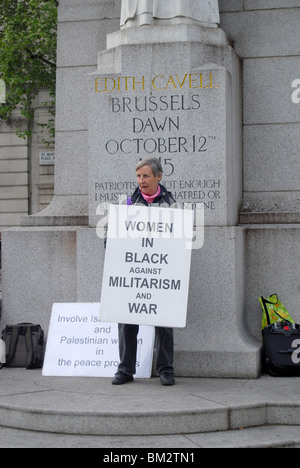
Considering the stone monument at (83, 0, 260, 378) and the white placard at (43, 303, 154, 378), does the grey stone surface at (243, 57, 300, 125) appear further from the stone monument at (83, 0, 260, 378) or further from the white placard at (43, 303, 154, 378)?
the white placard at (43, 303, 154, 378)

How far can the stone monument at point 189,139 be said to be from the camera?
7.57 m

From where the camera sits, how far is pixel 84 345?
764cm

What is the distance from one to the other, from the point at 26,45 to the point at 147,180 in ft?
47.3

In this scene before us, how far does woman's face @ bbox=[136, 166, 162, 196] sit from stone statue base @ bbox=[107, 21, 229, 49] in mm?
1731

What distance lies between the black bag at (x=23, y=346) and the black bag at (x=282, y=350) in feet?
7.48

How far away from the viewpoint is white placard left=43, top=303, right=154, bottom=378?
293 inches

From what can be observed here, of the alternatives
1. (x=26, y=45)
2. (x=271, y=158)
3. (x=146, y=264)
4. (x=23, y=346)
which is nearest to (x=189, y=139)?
(x=271, y=158)

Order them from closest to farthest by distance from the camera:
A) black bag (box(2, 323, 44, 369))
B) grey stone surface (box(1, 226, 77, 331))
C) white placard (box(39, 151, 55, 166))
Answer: black bag (box(2, 323, 44, 369)), grey stone surface (box(1, 226, 77, 331)), white placard (box(39, 151, 55, 166))

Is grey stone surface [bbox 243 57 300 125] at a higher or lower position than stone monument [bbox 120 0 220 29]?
lower

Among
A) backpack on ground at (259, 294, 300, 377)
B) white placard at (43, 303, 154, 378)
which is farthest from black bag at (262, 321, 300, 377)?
white placard at (43, 303, 154, 378)

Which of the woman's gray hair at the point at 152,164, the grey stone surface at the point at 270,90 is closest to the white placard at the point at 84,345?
the woman's gray hair at the point at 152,164

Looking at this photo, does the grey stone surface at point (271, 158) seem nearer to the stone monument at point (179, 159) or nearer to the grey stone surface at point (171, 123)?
the stone monument at point (179, 159)

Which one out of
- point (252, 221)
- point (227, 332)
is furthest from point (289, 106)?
point (227, 332)

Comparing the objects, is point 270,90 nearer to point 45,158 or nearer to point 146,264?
point 146,264
